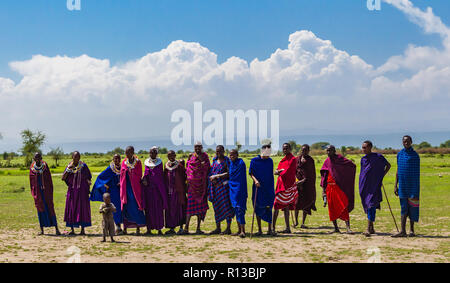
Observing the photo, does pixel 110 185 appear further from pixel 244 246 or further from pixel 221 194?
pixel 244 246

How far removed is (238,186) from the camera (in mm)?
11539

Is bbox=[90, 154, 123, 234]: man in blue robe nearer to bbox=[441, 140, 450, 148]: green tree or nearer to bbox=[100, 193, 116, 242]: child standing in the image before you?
bbox=[100, 193, 116, 242]: child standing

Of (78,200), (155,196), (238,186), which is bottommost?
(78,200)

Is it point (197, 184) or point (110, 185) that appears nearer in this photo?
point (197, 184)

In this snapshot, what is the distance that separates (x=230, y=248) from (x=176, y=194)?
2999 mm

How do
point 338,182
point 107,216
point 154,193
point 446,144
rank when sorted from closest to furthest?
point 107,216
point 338,182
point 154,193
point 446,144

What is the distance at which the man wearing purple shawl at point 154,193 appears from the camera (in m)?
12.3

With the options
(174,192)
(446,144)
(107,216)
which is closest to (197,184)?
(174,192)

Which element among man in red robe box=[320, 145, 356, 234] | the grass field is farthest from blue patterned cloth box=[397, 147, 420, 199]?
man in red robe box=[320, 145, 356, 234]

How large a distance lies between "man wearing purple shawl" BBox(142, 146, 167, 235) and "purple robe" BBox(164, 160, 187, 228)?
146 millimetres

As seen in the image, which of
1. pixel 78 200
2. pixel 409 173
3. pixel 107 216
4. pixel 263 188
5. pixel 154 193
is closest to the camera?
pixel 107 216

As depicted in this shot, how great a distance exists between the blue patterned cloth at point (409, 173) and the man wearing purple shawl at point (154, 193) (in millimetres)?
6414
